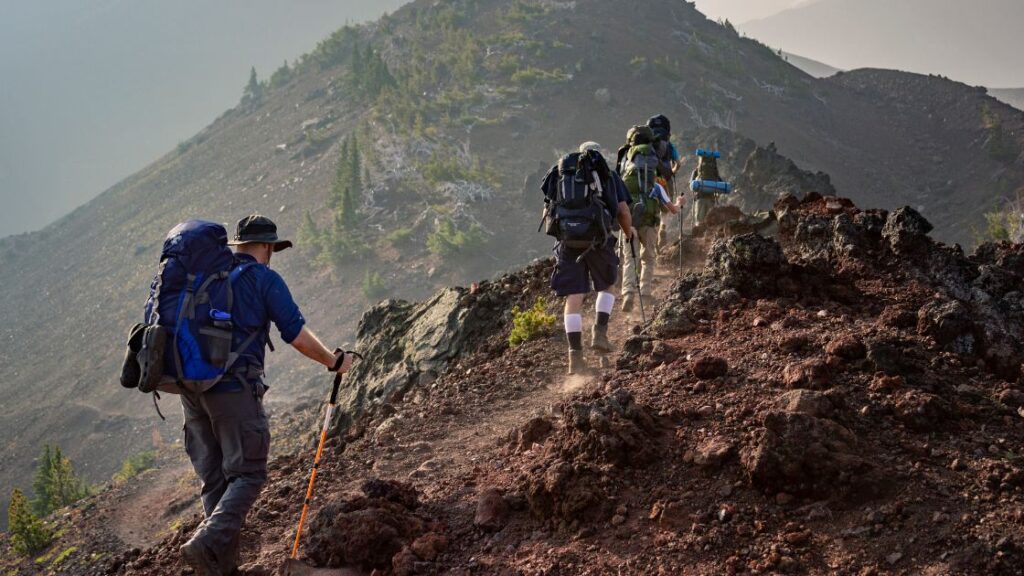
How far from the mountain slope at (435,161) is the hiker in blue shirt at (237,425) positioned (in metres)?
28.8

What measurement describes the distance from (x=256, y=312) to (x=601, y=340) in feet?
13.5

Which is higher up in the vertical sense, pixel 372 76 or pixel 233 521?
pixel 372 76

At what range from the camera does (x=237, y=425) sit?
463 cm

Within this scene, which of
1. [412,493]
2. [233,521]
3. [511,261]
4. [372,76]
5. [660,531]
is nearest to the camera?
[660,531]

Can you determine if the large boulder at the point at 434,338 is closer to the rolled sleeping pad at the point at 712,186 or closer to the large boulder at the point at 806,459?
the rolled sleeping pad at the point at 712,186

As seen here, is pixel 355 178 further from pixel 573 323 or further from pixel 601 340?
pixel 573 323

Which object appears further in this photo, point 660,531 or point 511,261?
point 511,261

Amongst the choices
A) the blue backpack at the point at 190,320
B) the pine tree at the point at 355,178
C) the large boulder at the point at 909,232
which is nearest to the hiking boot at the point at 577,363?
the large boulder at the point at 909,232

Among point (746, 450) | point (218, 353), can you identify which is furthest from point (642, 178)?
point (218, 353)

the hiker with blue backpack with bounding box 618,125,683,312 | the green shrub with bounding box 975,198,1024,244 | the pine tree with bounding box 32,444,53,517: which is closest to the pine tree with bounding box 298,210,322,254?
the pine tree with bounding box 32,444,53,517

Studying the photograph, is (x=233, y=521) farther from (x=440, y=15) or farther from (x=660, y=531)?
(x=440, y=15)

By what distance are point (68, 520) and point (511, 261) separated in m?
30.4

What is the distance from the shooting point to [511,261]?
4578 centimetres

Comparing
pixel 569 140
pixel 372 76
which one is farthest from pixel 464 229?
pixel 372 76
